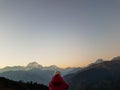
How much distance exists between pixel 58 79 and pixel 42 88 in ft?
618

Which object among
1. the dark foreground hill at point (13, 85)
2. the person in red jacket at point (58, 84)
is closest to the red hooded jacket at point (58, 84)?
the person in red jacket at point (58, 84)

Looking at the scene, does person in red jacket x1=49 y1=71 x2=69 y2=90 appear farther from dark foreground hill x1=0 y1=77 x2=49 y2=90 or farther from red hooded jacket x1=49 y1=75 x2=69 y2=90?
dark foreground hill x1=0 y1=77 x2=49 y2=90

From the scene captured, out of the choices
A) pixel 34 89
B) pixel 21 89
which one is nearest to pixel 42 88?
pixel 34 89

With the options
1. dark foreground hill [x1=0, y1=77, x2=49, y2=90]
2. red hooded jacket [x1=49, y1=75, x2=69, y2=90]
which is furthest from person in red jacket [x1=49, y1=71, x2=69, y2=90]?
dark foreground hill [x1=0, y1=77, x2=49, y2=90]

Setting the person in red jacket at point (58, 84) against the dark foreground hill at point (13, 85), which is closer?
the person in red jacket at point (58, 84)

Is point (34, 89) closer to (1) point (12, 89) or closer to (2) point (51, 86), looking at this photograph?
(1) point (12, 89)

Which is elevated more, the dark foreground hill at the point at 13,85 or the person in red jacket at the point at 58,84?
the dark foreground hill at the point at 13,85

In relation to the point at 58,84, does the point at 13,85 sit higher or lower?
higher

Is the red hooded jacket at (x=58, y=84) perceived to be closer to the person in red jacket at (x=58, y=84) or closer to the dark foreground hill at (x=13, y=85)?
the person in red jacket at (x=58, y=84)

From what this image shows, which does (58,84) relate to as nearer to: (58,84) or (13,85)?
(58,84)

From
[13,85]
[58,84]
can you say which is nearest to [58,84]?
[58,84]

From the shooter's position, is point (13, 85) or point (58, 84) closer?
point (58, 84)

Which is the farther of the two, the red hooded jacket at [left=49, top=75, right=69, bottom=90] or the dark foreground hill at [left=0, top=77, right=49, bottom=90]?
the dark foreground hill at [left=0, top=77, right=49, bottom=90]

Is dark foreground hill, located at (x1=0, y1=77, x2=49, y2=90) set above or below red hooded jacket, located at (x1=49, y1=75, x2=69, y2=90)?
above
